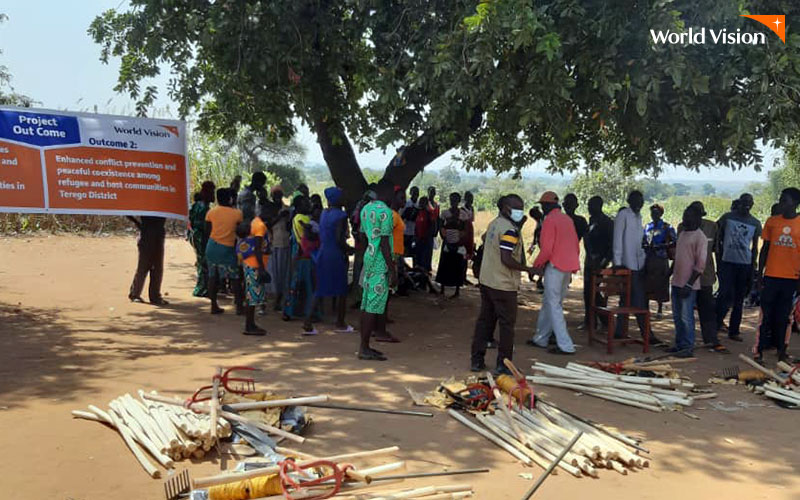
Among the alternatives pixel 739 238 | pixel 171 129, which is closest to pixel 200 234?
pixel 171 129

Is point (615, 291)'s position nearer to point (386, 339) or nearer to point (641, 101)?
point (386, 339)

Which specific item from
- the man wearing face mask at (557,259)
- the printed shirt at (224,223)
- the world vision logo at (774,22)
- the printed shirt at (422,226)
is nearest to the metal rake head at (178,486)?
the man wearing face mask at (557,259)

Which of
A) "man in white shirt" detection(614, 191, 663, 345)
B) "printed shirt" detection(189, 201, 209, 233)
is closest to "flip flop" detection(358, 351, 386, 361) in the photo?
"man in white shirt" detection(614, 191, 663, 345)

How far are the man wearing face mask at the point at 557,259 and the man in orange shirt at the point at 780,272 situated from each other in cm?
220

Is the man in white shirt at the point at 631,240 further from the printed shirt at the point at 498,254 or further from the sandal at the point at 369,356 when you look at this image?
the sandal at the point at 369,356

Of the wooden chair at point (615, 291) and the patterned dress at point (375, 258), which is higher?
the patterned dress at point (375, 258)

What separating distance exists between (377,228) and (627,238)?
10.9ft

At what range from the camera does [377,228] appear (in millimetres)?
7152

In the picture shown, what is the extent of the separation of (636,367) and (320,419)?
11.0ft

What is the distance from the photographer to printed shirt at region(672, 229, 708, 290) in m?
7.95

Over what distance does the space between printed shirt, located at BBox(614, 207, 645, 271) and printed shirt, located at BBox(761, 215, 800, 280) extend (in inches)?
56.9

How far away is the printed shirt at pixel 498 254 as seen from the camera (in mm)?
6725

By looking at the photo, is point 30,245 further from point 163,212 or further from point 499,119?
point 499,119

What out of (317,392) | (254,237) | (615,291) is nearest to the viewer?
(317,392)
